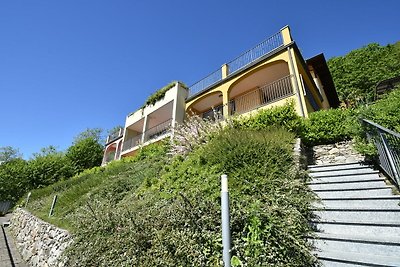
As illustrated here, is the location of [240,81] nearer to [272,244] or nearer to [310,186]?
[310,186]

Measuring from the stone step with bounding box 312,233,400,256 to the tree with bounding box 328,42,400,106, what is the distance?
22.6m

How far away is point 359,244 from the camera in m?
2.55

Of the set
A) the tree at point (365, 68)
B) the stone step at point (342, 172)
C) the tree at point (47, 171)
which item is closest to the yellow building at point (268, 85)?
the stone step at point (342, 172)

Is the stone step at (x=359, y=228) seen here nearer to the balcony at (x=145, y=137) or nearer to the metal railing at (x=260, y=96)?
the metal railing at (x=260, y=96)

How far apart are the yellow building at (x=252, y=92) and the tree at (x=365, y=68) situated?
7.09 meters

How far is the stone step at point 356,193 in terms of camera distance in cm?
340

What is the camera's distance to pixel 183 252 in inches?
99.9

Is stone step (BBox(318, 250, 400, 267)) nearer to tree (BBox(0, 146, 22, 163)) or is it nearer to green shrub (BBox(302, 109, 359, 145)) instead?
green shrub (BBox(302, 109, 359, 145))

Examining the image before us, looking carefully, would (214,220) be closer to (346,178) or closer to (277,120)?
(346,178)

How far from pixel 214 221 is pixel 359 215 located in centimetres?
228

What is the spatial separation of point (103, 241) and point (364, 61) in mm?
33540

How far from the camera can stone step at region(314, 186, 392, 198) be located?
340 centimetres

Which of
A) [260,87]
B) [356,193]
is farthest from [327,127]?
[260,87]

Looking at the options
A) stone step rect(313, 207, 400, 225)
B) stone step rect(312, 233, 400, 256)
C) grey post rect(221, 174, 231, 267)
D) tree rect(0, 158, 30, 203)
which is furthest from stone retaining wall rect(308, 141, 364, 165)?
tree rect(0, 158, 30, 203)
